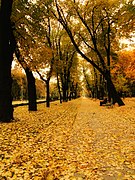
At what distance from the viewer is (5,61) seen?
1513cm

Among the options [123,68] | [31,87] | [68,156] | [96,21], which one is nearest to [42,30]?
[31,87]

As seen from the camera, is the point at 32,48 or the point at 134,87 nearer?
the point at 32,48

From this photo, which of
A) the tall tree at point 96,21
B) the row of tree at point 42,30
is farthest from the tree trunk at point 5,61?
the tall tree at point 96,21

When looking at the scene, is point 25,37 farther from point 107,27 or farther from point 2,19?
point 107,27

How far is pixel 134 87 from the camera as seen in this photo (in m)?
66.4

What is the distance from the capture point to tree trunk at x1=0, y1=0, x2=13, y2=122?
48.6 feet

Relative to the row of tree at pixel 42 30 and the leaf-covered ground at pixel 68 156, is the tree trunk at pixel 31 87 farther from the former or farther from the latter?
the leaf-covered ground at pixel 68 156

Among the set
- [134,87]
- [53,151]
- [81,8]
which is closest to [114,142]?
[53,151]

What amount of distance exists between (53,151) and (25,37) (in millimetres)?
14665

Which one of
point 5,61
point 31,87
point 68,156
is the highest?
point 5,61

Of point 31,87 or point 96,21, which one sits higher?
point 96,21

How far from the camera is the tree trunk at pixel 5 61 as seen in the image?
48.6 ft

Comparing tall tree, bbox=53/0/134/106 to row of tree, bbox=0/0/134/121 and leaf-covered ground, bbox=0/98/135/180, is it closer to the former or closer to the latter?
row of tree, bbox=0/0/134/121

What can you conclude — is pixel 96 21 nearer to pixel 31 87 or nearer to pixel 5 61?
pixel 31 87
